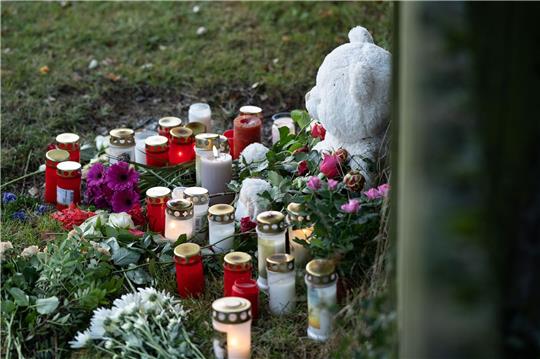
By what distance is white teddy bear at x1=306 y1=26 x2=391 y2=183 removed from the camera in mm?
3304

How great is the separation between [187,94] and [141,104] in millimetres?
257

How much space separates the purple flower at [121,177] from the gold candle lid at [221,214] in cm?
51

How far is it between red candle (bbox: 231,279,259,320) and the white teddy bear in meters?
0.63

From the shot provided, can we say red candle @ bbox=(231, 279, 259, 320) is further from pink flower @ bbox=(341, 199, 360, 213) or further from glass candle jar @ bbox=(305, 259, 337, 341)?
pink flower @ bbox=(341, 199, 360, 213)

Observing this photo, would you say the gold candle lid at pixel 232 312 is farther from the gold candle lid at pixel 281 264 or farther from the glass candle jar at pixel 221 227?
the glass candle jar at pixel 221 227

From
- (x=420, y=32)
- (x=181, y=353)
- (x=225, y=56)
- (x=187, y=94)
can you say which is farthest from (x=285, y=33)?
(x=420, y=32)

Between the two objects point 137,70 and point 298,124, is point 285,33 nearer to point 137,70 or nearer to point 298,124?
point 137,70

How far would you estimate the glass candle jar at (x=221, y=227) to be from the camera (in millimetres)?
3387

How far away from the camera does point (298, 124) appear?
13.6 ft

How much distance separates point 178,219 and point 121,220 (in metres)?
0.25

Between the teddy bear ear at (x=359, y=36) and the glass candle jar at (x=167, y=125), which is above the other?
the teddy bear ear at (x=359, y=36)

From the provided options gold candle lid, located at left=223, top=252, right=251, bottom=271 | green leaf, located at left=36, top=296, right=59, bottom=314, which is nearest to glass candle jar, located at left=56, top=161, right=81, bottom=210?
green leaf, located at left=36, top=296, right=59, bottom=314

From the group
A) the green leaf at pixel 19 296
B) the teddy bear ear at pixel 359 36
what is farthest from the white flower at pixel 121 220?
the teddy bear ear at pixel 359 36

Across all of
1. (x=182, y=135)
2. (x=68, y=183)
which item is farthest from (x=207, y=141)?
(x=68, y=183)
